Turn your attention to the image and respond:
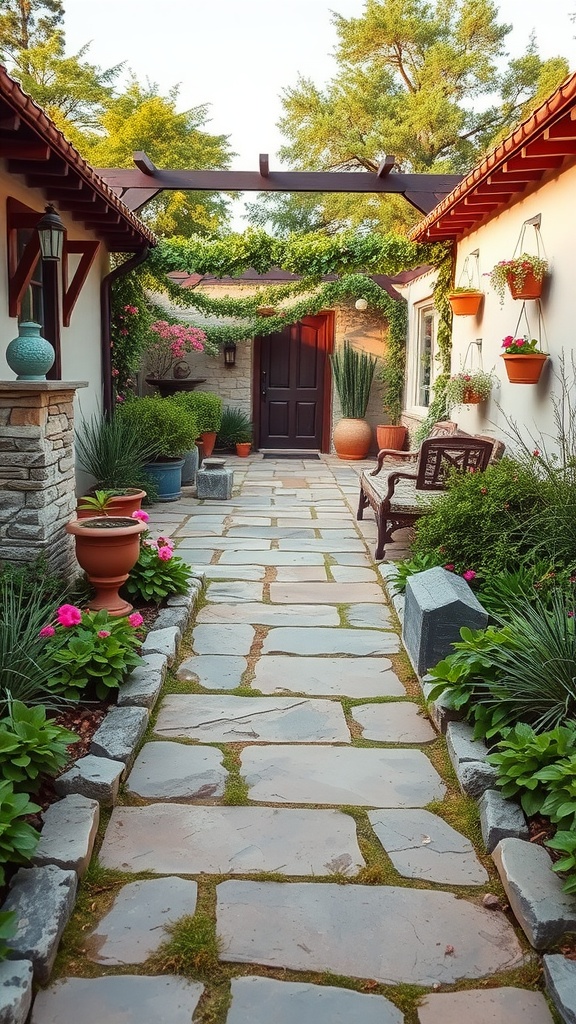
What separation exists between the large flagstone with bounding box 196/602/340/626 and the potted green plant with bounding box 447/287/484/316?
342 cm

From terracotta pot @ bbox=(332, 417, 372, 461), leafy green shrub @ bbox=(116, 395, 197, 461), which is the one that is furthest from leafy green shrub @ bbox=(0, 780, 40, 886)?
terracotta pot @ bbox=(332, 417, 372, 461)

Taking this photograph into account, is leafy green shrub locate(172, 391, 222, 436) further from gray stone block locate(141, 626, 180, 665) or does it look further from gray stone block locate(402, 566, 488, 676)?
gray stone block locate(402, 566, 488, 676)

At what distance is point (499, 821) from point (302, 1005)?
30.3 inches

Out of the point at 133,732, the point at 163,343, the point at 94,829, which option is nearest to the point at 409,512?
the point at 133,732

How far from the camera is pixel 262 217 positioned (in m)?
19.1

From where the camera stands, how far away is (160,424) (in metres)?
7.43

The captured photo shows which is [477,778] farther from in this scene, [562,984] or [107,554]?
[107,554]

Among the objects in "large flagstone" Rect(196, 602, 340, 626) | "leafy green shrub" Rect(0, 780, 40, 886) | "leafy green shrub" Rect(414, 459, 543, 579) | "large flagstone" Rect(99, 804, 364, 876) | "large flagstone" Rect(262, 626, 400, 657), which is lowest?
"large flagstone" Rect(99, 804, 364, 876)

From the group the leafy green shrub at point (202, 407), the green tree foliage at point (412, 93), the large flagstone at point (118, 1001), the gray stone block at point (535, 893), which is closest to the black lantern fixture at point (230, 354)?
the leafy green shrub at point (202, 407)

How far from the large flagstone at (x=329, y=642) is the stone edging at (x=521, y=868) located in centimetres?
98

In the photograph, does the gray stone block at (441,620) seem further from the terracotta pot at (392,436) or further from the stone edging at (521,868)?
the terracotta pot at (392,436)

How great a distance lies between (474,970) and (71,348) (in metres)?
5.68

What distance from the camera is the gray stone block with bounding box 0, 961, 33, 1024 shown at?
149cm

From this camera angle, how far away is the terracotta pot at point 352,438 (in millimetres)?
11023
